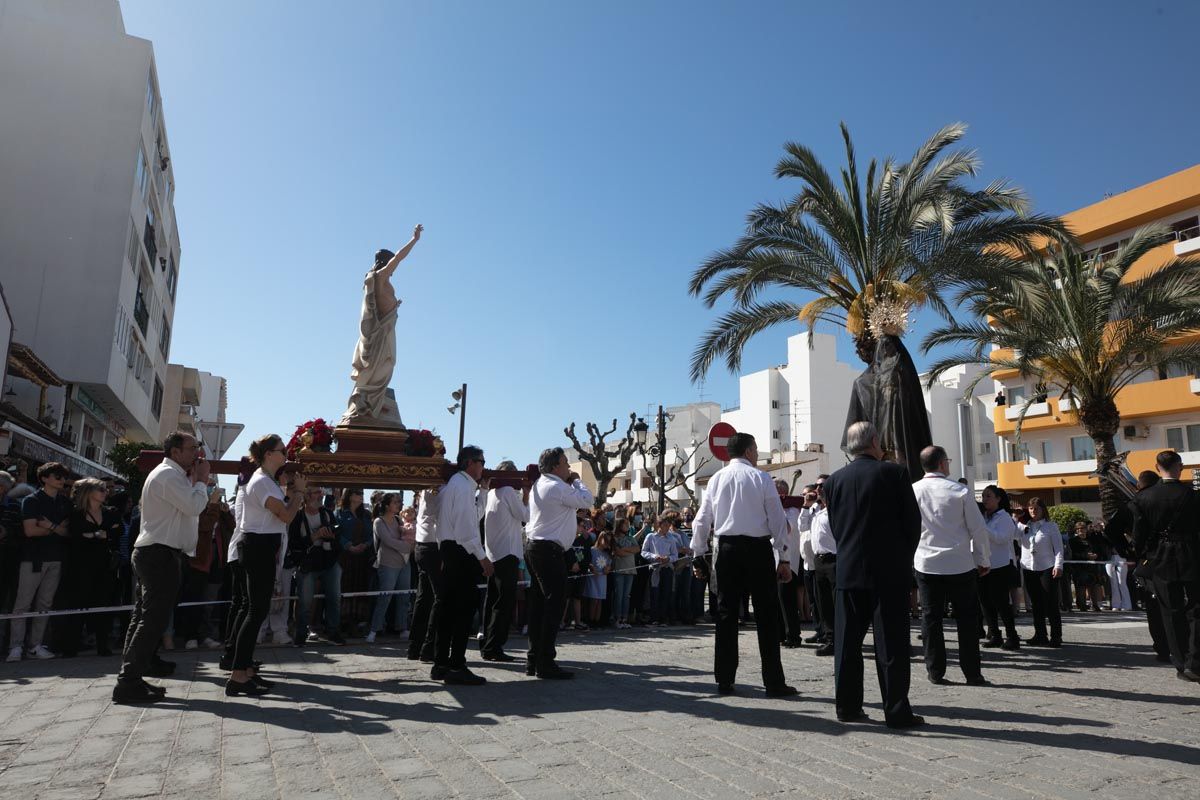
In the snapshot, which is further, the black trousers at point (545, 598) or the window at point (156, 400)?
the window at point (156, 400)

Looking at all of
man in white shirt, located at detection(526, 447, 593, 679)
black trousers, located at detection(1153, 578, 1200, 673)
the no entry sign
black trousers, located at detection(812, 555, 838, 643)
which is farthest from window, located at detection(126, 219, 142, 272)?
black trousers, located at detection(1153, 578, 1200, 673)

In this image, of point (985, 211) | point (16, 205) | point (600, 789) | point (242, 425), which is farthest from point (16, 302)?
point (600, 789)

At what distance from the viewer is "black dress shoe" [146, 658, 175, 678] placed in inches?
284

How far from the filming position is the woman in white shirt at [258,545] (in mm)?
6367

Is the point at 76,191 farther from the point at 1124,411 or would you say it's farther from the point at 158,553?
the point at 1124,411

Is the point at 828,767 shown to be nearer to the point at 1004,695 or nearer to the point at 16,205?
the point at 1004,695

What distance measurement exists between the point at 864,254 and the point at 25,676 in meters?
13.3

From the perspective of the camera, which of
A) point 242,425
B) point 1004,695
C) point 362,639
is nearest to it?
point 1004,695

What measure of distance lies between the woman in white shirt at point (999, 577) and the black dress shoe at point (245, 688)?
7.77m

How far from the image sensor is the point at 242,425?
632 inches

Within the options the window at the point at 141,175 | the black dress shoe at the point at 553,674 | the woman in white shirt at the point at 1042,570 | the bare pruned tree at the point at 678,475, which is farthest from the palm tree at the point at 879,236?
the window at the point at 141,175

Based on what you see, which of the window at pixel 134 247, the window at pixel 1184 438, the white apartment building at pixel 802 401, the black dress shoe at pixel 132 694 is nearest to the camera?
the black dress shoe at pixel 132 694

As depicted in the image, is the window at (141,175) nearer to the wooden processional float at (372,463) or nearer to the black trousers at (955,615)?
the wooden processional float at (372,463)

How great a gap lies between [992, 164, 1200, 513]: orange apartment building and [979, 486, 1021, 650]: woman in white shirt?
24941 millimetres
